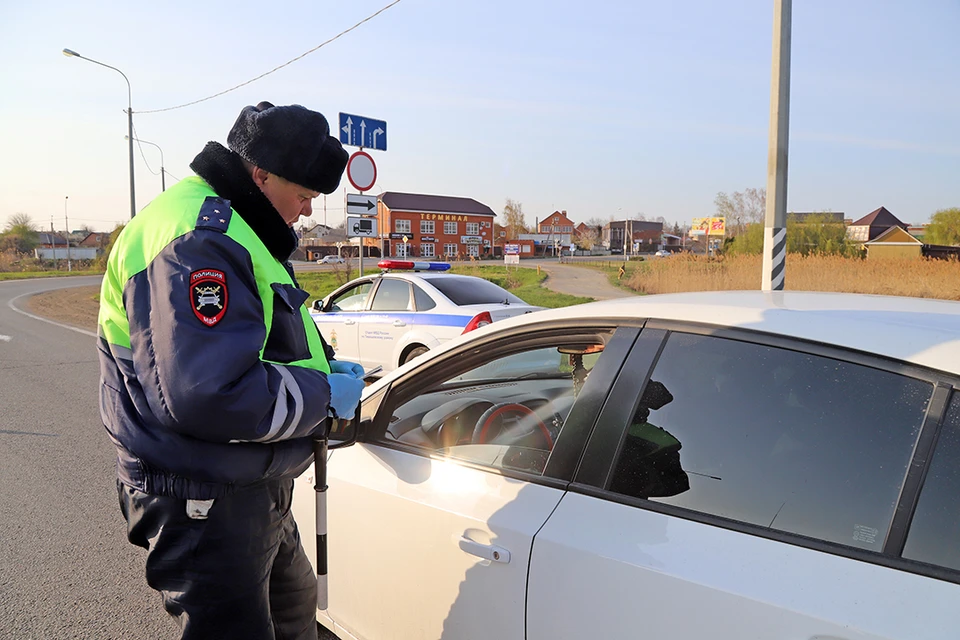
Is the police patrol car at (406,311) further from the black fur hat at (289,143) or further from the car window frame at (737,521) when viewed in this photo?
the car window frame at (737,521)

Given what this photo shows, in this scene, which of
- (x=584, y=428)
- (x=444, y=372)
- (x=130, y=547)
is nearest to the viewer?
(x=584, y=428)

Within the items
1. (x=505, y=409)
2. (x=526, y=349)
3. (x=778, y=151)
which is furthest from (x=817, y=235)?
(x=526, y=349)

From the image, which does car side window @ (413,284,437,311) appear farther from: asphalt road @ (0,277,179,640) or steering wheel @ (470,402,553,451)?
steering wheel @ (470,402,553,451)

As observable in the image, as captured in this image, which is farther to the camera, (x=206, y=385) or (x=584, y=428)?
(x=584, y=428)

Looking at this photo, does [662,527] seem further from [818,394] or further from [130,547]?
[130,547]

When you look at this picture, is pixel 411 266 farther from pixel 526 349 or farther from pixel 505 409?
pixel 526 349

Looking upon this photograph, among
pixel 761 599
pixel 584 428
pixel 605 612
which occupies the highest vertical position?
pixel 584 428

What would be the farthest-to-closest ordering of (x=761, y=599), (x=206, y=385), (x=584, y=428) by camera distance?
(x=584, y=428), (x=206, y=385), (x=761, y=599)

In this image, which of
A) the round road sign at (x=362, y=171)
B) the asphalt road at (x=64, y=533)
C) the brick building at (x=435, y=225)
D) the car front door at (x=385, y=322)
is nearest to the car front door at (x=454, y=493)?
the asphalt road at (x=64, y=533)

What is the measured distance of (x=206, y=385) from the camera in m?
1.40

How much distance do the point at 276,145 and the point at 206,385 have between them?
685mm

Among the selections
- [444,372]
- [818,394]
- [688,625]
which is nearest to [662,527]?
[688,625]

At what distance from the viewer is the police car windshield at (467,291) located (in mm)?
7312

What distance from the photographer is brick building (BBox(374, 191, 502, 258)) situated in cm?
7656
